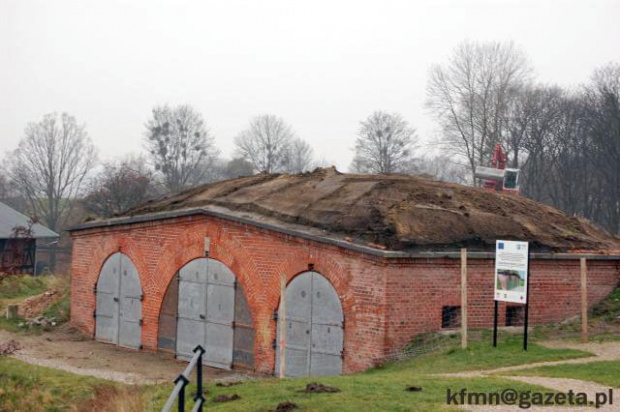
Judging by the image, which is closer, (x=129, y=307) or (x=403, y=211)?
(x=403, y=211)

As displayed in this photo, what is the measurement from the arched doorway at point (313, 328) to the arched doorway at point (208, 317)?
1.52 meters

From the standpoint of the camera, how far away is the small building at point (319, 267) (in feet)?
56.1

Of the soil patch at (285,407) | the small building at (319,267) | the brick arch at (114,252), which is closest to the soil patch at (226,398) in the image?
the soil patch at (285,407)

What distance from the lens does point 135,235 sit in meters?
23.0

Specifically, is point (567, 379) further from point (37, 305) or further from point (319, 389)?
point (37, 305)

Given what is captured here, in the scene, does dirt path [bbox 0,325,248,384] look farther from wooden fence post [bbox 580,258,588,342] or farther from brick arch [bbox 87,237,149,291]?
wooden fence post [bbox 580,258,588,342]

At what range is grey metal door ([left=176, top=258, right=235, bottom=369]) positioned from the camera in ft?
66.2

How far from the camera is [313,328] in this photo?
709 inches

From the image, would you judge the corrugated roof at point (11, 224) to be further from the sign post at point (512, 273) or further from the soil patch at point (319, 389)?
the soil patch at point (319, 389)

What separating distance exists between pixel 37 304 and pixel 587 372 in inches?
832

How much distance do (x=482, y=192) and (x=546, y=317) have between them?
515cm

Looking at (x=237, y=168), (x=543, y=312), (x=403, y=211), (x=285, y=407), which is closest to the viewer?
(x=285, y=407)
